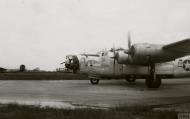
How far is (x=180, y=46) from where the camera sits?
16547 millimetres

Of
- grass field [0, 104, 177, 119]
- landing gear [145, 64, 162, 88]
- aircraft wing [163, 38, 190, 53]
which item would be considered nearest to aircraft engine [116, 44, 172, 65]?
aircraft wing [163, 38, 190, 53]

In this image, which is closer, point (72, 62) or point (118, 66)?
point (118, 66)

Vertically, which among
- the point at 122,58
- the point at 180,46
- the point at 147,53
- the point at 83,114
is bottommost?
the point at 83,114

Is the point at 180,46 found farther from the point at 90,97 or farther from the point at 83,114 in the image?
the point at 83,114

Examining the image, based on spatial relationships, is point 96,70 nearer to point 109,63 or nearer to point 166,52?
point 109,63

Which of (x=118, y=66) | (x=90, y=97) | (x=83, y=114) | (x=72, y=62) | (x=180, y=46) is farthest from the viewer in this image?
(x=72, y=62)

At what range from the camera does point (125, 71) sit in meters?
22.4

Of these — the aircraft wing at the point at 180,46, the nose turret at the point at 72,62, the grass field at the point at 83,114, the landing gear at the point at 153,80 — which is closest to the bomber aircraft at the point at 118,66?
the nose turret at the point at 72,62

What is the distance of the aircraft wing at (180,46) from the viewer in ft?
52.3

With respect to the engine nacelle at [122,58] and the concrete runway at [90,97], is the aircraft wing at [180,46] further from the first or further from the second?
the engine nacelle at [122,58]

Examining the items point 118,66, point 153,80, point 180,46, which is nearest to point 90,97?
point 180,46

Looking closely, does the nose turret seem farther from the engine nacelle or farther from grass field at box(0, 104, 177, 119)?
grass field at box(0, 104, 177, 119)

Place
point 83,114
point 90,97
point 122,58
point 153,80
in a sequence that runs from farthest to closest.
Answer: point 122,58 → point 153,80 → point 90,97 → point 83,114

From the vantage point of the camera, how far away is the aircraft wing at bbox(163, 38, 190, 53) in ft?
52.3
